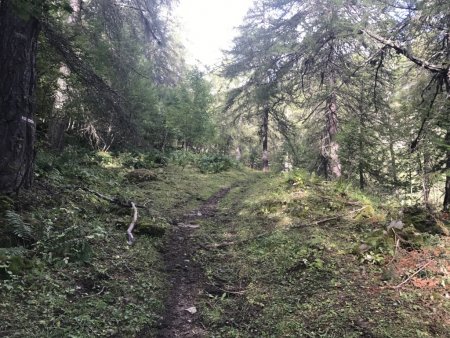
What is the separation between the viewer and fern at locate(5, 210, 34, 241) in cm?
479

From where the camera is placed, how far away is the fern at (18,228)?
4.79 meters

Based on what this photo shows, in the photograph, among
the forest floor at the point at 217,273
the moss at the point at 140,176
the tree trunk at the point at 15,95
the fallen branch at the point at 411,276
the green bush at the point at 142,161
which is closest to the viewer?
the forest floor at the point at 217,273

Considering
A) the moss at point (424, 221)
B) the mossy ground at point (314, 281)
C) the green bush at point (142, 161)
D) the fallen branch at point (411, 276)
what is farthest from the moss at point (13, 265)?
the green bush at point (142, 161)

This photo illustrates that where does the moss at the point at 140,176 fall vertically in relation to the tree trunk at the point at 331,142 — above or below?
below

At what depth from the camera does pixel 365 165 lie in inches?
507

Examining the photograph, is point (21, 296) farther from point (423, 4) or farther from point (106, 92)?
point (423, 4)

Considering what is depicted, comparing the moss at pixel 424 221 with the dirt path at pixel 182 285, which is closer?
the dirt path at pixel 182 285

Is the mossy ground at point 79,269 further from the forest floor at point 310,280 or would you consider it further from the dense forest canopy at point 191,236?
the forest floor at point 310,280

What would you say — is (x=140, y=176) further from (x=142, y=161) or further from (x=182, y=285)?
(x=182, y=285)

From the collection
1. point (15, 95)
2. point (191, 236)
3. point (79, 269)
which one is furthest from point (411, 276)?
point (15, 95)

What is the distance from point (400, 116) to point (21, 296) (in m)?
11.5

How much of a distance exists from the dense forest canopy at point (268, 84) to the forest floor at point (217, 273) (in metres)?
1.59

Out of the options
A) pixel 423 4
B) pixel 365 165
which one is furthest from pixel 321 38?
pixel 365 165

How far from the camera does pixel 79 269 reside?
15.8ft
